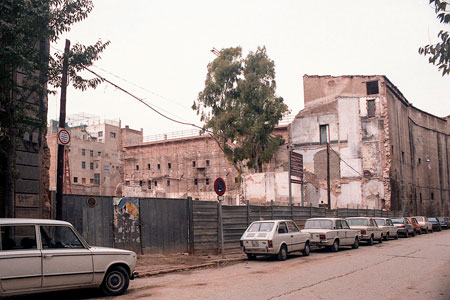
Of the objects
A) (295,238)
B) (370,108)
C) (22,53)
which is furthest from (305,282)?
(370,108)

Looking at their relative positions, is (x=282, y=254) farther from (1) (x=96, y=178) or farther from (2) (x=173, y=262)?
(1) (x=96, y=178)

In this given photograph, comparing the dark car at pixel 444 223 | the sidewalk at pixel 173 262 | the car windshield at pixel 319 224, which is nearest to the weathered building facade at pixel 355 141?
the dark car at pixel 444 223

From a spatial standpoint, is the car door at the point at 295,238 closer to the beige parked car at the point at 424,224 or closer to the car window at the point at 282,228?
the car window at the point at 282,228

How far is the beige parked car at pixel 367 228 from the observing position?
80.1ft

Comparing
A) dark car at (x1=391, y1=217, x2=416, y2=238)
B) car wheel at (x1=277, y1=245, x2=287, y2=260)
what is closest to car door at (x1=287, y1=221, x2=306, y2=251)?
car wheel at (x1=277, y1=245, x2=287, y2=260)

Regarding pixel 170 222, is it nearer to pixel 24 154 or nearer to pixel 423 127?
pixel 24 154

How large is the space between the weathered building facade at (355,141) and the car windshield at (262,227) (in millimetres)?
26970

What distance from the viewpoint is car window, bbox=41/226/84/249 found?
867 cm

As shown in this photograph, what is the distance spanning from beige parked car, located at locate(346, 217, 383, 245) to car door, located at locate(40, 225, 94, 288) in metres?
18.7

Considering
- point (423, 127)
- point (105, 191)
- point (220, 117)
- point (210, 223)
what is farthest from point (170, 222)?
point (105, 191)

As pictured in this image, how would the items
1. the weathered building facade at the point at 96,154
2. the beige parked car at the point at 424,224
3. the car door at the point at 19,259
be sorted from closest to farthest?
1. the car door at the point at 19,259
2. the beige parked car at the point at 424,224
3. the weathered building facade at the point at 96,154

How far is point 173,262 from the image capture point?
50.1ft

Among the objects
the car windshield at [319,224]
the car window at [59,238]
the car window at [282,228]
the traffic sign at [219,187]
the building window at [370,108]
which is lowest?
the car windshield at [319,224]

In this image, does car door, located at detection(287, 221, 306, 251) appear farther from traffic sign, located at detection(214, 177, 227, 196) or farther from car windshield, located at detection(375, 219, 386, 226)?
car windshield, located at detection(375, 219, 386, 226)
